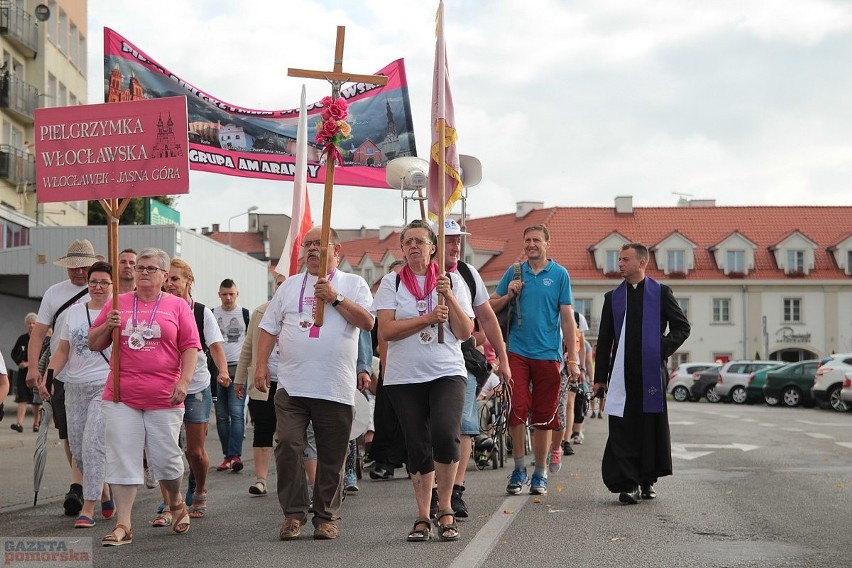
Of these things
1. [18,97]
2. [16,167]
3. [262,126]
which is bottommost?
[262,126]

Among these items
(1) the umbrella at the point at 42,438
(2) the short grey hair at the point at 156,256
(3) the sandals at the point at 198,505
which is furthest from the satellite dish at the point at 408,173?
(2) the short grey hair at the point at 156,256

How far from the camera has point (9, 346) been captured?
1265 inches

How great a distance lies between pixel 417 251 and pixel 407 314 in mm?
388

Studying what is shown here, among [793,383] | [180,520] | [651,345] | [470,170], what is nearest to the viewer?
[180,520]

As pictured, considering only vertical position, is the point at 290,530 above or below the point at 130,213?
below

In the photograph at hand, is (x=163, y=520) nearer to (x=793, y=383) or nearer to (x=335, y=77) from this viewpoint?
(x=335, y=77)

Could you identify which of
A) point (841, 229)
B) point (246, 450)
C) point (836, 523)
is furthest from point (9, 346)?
point (841, 229)

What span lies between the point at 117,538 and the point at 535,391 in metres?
3.88

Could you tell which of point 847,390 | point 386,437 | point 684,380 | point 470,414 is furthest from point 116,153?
point 684,380

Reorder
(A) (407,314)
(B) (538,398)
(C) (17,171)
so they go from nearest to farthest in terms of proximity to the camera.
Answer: (A) (407,314), (B) (538,398), (C) (17,171)

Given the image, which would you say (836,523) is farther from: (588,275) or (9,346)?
(588,275)

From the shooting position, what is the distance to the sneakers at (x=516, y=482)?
1042cm

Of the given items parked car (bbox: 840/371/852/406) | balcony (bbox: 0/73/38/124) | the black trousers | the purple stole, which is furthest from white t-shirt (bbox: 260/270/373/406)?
balcony (bbox: 0/73/38/124)

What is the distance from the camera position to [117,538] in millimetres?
7742
